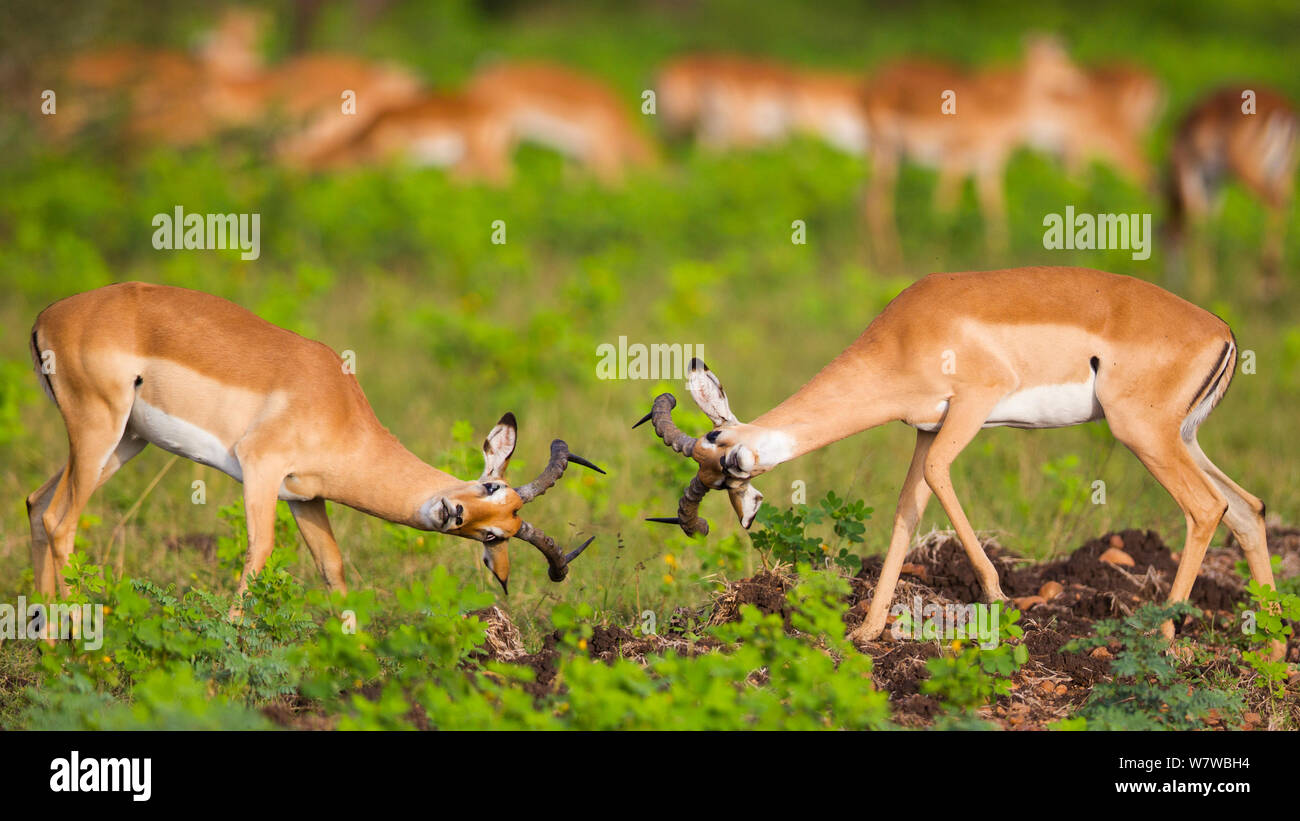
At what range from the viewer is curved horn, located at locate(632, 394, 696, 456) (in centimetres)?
534

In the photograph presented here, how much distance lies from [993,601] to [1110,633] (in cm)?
44

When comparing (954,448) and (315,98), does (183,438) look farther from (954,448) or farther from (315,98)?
(315,98)

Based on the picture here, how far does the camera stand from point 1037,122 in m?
17.1

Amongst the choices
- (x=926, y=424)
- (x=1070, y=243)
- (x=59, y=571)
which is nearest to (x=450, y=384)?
(x=59, y=571)

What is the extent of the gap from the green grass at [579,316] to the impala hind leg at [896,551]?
564 mm

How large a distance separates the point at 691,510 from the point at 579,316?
13.3ft

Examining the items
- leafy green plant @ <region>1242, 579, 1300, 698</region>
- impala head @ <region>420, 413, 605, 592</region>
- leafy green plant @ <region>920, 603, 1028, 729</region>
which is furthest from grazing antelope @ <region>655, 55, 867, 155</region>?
leafy green plant @ <region>920, 603, 1028, 729</region>

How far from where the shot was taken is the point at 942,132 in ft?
49.6

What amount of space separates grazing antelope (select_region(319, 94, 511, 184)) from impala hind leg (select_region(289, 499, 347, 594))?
30.4 ft

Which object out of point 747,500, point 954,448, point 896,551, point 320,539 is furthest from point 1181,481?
point 320,539

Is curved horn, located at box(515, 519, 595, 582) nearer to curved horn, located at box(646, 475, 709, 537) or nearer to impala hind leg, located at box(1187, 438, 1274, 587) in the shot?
curved horn, located at box(646, 475, 709, 537)

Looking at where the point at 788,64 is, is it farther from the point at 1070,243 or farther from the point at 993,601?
the point at 993,601

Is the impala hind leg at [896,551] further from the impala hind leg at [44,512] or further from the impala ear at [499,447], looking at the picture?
the impala hind leg at [44,512]

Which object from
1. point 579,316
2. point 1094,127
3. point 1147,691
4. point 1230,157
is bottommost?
point 1147,691
